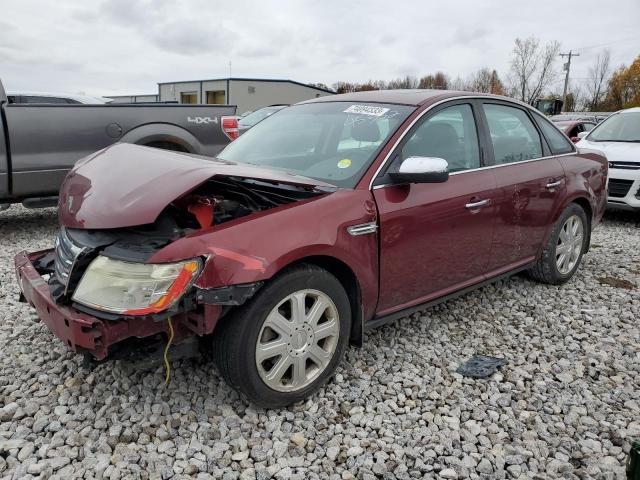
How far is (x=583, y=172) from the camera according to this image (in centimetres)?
454

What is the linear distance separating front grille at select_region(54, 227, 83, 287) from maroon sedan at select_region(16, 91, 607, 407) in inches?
0.6

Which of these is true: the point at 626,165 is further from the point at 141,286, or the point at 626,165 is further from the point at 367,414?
the point at 141,286

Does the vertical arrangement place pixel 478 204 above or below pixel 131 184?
below

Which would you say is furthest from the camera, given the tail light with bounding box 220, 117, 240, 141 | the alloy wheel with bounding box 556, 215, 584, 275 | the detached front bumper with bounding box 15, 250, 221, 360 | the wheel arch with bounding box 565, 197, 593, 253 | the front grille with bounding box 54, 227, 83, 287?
the tail light with bounding box 220, 117, 240, 141

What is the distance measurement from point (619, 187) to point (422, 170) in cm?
589

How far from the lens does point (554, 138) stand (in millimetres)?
4457

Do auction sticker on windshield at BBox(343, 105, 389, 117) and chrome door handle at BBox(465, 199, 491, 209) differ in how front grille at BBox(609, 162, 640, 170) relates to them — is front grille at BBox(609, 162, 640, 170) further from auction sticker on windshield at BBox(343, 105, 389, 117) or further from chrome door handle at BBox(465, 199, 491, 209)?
auction sticker on windshield at BBox(343, 105, 389, 117)

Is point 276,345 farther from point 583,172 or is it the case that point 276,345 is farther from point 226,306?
point 583,172

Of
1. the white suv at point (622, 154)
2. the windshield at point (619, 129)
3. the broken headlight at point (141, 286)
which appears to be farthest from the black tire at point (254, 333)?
the windshield at point (619, 129)

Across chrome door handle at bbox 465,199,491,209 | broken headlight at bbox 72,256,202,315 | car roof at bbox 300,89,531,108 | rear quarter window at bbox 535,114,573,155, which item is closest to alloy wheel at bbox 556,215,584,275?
rear quarter window at bbox 535,114,573,155

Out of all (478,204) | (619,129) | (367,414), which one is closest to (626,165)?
(619,129)

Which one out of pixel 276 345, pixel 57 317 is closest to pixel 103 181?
pixel 57 317

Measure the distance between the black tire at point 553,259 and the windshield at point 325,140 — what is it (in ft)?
6.36

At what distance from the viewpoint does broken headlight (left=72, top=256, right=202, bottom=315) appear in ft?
7.24
